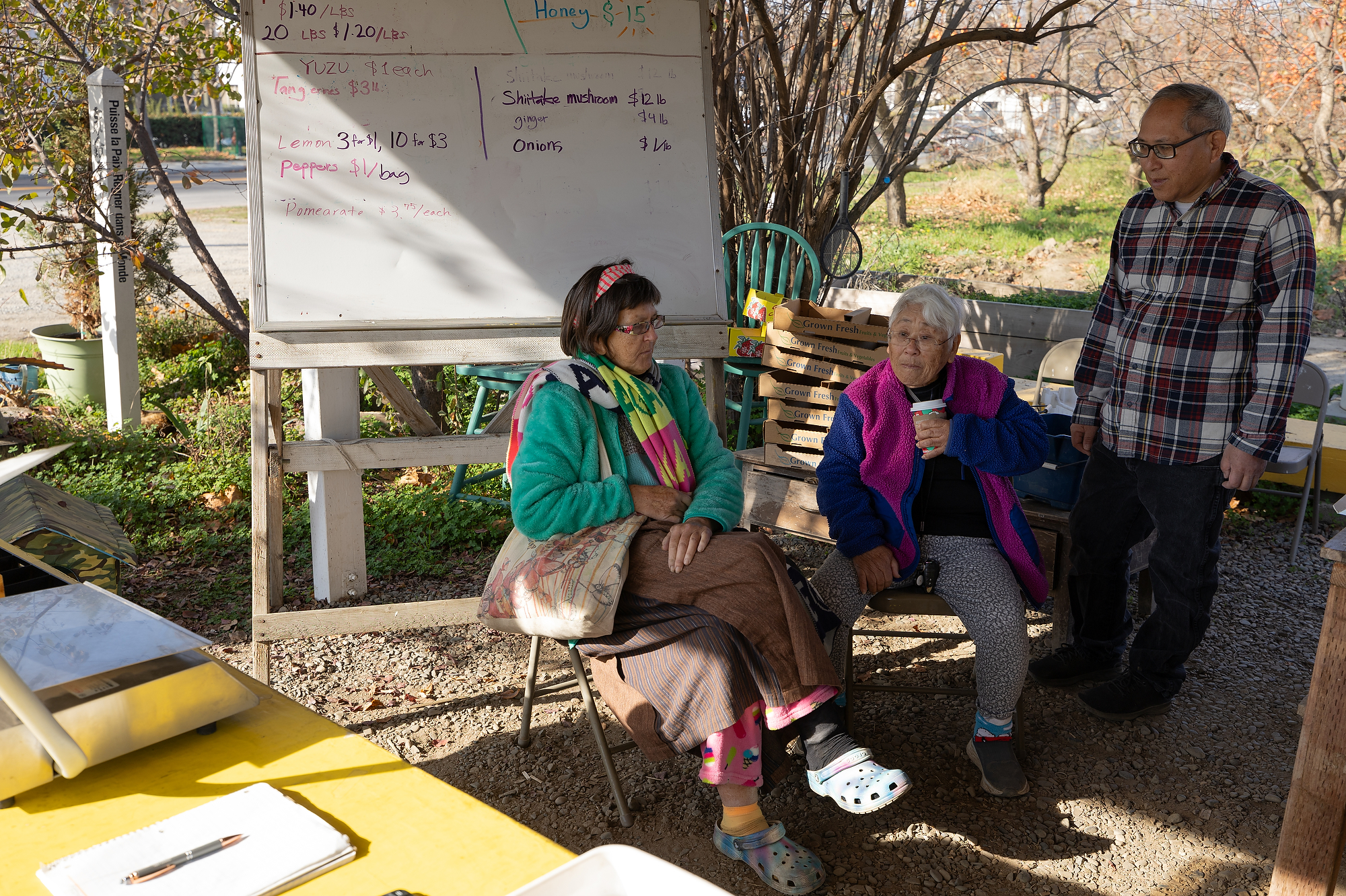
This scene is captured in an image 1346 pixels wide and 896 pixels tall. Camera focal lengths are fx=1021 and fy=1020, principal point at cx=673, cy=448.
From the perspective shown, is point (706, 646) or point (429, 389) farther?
point (429, 389)

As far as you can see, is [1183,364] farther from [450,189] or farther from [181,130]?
[181,130]

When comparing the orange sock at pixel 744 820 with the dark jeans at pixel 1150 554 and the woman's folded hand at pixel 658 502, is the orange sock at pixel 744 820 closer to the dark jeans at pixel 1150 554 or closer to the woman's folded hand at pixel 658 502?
the woman's folded hand at pixel 658 502

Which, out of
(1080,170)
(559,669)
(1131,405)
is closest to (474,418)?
(559,669)

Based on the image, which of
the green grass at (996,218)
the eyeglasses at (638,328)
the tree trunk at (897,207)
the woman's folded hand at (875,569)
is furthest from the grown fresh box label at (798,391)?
the tree trunk at (897,207)

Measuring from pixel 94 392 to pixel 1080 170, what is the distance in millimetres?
17221

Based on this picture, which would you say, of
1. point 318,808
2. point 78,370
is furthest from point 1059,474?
point 78,370

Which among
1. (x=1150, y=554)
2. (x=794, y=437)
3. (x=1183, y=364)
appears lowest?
(x=1150, y=554)

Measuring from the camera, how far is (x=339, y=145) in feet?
9.59

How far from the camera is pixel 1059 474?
3.45 m

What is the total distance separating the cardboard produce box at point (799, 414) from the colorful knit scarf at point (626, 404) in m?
1.18

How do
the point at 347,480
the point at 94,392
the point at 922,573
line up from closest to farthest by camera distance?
the point at 922,573 → the point at 347,480 → the point at 94,392

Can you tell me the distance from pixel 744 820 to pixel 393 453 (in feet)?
5.06

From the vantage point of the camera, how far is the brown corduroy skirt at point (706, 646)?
229cm

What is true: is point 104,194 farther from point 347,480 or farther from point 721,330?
point 721,330
